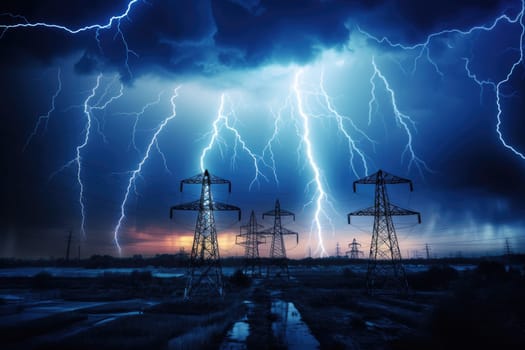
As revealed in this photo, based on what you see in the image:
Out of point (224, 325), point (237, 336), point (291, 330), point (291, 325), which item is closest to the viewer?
point (237, 336)

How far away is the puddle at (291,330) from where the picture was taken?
14656mm

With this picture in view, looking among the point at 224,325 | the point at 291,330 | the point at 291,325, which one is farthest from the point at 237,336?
the point at 291,325

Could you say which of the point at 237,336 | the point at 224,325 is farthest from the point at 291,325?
the point at 237,336

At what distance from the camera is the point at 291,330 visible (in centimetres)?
1775

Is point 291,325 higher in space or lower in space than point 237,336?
lower

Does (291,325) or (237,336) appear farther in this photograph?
(291,325)

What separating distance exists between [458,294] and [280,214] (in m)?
37.9

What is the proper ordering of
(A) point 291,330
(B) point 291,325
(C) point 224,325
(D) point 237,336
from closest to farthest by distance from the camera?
(D) point 237,336 < (A) point 291,330 < (C) point 224,325 < (B) point 291,325

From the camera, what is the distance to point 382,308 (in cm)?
2425

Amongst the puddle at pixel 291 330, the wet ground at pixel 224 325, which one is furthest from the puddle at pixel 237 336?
the puddle at pixel 291 330

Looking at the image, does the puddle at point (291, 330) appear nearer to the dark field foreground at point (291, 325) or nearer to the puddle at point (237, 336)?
the dark field foreground at point (291, 325)

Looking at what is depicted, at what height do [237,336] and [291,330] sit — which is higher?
[237,336]

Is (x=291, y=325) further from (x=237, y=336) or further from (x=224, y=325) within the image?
(x=237, y=336)

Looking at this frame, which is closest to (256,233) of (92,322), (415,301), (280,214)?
(280,214)
